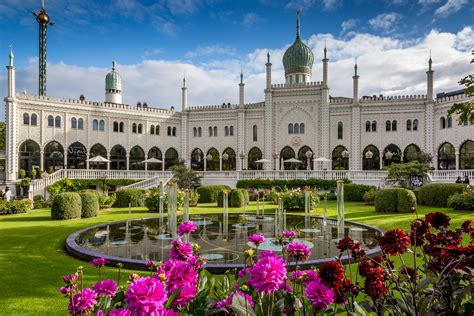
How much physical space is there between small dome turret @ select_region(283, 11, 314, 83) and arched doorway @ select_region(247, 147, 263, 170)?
10482 mm

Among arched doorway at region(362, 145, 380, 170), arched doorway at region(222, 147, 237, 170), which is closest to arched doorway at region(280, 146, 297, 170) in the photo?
arched doorway at region(222, 147, 237, 170)

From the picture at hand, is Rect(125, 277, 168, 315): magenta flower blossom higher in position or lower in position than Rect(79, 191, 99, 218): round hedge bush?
higher

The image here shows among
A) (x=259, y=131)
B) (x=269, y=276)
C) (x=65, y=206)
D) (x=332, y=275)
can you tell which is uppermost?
(x=259, y=131)

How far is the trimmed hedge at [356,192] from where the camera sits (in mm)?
24625

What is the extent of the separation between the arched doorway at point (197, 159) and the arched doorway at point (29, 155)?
1867 centimetres

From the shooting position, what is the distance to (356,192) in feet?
81.3

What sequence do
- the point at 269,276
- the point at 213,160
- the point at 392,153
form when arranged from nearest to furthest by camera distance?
the point at 269,276
the point at 392,153
the point at 213,160

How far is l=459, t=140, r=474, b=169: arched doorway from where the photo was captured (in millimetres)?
36219

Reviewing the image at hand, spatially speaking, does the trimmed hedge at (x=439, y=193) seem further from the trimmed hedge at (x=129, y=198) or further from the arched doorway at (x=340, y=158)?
the arched doorway at (x=340, y=158)

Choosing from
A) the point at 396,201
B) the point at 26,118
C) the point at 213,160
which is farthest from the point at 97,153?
the point at 396,201

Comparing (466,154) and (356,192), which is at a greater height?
(466,154)

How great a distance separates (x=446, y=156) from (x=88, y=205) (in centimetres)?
3828

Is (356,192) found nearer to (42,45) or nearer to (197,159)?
(197,159)

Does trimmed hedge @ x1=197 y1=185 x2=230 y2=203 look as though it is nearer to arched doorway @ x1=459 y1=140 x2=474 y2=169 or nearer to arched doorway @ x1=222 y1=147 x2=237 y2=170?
arched doorway @ x1=222 y1=147 x2=237 y2=170
